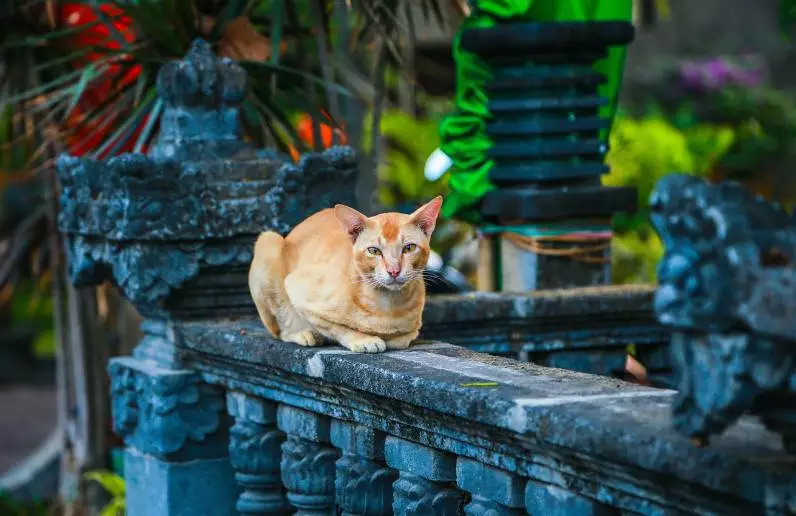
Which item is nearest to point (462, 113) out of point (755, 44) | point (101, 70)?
point (101, 70)

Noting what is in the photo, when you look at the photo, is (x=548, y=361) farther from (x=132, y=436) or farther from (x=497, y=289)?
(x=132, y=436)

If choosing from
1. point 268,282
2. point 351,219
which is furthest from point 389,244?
point 268,282

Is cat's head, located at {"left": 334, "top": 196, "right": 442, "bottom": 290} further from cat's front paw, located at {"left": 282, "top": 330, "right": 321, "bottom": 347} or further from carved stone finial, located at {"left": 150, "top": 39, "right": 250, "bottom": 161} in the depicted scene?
carved stone finial, located at {"left": 150, "top": 39, "right": 250, "bottom": 161}

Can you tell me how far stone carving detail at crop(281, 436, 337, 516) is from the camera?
4484mm

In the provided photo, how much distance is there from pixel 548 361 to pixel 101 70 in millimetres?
2463

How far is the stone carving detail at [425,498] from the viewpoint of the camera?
378cm

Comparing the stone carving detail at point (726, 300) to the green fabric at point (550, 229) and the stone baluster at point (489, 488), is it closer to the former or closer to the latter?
the stone baluster at point (489, 488)

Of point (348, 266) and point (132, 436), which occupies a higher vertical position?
point (348, 266)

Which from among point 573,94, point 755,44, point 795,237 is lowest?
point 795,237

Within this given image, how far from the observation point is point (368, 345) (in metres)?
4.34

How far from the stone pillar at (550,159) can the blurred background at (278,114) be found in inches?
A: 21.1

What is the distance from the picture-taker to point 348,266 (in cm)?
452

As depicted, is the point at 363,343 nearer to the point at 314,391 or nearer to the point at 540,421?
the point at 314,391

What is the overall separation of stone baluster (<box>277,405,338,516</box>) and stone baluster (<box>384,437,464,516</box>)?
569mm
